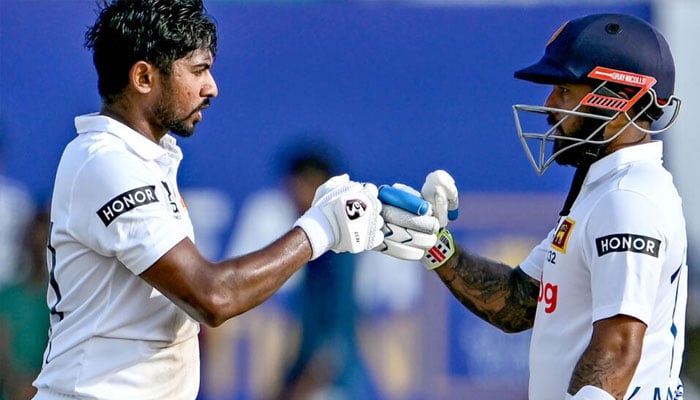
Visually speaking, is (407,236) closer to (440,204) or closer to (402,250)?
(402,250)

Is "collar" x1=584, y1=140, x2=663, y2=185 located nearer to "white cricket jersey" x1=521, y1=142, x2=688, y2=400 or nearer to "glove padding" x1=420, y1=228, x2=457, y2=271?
"white cricket jersey" x1=521, y1=142, x2=688, y2=400

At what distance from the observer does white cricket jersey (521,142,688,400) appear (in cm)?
351

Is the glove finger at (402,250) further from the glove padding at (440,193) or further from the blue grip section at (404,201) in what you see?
the glove padding at (440,193)

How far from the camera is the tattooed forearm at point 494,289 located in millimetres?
4336

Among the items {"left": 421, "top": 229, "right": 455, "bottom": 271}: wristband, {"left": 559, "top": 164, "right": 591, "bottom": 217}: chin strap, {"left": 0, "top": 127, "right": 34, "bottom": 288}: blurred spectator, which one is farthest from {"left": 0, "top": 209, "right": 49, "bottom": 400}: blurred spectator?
{"left": 559, "top": 164, "right": 591, "bottom": 217}: chin strap

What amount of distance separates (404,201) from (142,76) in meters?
0.87

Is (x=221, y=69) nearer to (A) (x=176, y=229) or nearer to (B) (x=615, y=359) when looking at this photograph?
(A) (x=176, y=229)

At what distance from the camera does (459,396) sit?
21.6 ft

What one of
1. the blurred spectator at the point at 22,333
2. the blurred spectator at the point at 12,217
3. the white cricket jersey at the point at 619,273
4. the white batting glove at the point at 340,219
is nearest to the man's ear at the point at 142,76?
the white batting glove at the point at 340,219

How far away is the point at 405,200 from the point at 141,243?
90cm

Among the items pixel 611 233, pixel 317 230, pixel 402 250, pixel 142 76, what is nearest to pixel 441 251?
pixel 402 250

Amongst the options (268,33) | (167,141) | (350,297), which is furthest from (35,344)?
(167,141)

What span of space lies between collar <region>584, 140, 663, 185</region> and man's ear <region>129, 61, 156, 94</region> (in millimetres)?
1271

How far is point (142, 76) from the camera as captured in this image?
12.6ft
